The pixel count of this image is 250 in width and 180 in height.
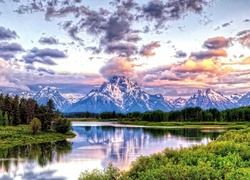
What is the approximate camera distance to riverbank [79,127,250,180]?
12742mm

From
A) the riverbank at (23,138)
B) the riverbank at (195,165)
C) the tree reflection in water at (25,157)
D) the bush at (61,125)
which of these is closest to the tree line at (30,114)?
the bush at (61,125)

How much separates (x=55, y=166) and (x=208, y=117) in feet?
527

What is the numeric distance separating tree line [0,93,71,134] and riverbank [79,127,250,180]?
263ft

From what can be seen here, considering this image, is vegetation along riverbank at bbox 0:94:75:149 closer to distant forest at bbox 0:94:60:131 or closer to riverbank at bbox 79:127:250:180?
distant forest at bbox 0:94:60:131

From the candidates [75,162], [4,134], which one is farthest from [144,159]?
[4,134]

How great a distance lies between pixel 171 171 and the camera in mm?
13102

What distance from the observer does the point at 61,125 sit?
95.6 meters

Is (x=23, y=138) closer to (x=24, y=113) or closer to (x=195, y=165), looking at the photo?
(x=24, y=113)

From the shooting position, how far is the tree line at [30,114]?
316 ft

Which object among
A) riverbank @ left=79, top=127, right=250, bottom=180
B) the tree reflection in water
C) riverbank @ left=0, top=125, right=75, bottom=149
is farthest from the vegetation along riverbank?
riverbank @ left=79, top=127, right=250, bottom=180

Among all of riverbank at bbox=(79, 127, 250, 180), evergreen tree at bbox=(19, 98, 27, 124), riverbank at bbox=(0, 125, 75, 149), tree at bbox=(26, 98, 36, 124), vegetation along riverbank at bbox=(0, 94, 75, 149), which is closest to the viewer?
riverbank at bbox=(79, 127, 250, 180)

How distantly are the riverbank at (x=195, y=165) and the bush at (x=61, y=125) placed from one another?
7814 cm

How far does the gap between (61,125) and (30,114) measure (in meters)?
23.6

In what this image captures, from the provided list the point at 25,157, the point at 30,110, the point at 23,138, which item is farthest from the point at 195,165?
the point at 30,110
